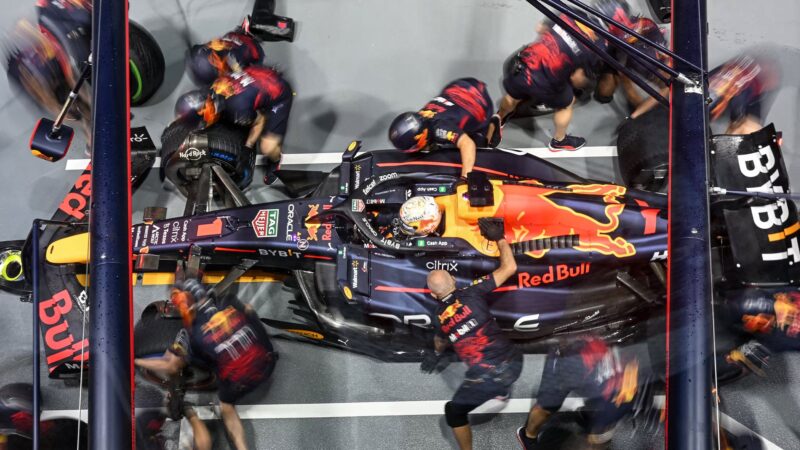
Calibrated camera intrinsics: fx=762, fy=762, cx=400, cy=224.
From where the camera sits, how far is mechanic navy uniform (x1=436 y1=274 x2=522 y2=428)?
2.67 meters

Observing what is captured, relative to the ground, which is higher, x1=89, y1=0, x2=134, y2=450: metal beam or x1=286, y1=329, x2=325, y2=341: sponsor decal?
x1=89, y1=0, x2=134, y2=450: metal beam

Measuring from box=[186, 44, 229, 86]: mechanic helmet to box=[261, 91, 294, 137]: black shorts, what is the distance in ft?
0.99

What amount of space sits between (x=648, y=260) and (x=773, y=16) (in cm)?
222

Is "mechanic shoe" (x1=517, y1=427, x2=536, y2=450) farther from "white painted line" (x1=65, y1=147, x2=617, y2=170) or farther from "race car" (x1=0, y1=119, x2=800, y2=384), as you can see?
"white painted line" (x1=65, y1=147, x2=617, y2=170)

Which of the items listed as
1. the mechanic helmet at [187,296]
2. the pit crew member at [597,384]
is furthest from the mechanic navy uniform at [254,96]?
the pit crew member at [597,384]

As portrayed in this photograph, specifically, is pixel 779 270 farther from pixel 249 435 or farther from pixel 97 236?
pixel 97 236

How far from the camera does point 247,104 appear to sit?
3.73 metres

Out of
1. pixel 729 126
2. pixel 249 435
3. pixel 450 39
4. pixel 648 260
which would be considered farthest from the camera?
pixel 450 39

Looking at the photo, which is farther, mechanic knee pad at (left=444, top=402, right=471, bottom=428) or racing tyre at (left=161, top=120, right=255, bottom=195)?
racing tyre at (left=161, top=120, right=255, bottom=195)

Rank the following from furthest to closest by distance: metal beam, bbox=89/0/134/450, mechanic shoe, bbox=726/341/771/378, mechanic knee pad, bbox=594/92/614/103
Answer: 1. mechanic knee pad, bbox=594/92/614/103
2. mechanic shoe, bbox=726/341/771/378
3. metal beam, bbox=89/0/134/450

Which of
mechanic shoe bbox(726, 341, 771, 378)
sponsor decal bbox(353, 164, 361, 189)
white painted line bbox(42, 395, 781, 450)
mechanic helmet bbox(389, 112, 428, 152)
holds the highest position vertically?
mechanic helmet bbox(389, 112, 428, 152)

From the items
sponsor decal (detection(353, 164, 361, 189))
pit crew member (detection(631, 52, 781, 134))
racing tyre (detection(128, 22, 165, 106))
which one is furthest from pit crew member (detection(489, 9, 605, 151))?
racing tyre (detection(128, 22, 165, 106))

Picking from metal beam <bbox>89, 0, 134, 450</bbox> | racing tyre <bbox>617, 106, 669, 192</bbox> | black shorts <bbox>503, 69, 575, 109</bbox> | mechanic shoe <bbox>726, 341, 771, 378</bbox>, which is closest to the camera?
metal beam <bbox>89, 0, 134, 450</bbox>

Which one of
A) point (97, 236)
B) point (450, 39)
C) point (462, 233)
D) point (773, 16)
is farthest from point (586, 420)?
point (773, 16)
